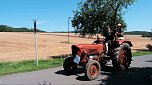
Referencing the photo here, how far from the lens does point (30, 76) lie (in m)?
13.8

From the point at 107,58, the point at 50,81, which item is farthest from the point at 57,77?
the point at 107,58

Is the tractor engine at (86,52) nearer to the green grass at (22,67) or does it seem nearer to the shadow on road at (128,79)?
the shadow on road at (128,79)

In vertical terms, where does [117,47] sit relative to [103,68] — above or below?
above

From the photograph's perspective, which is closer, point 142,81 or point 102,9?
point 142,81

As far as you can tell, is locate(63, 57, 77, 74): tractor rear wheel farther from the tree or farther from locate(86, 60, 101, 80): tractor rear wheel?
the tree

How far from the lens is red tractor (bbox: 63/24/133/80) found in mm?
13066

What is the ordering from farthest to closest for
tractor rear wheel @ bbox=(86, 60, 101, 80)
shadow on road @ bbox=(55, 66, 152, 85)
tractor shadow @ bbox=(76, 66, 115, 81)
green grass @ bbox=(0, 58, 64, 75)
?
green grass @ bbox=(0, 58, 64, 75), tractor shadow @ bbox=(76, 66, 115, 81), tractor rear wheel @ bbox=(86, 60, 101, 80), shadow on road @ bbox=(55, 66, 152, 85)

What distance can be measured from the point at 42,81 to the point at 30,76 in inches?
63.8

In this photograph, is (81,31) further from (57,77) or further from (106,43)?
(57,77)

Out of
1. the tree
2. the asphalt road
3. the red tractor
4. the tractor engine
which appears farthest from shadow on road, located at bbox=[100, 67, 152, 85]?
the tree

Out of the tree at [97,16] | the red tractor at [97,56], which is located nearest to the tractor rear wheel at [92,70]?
the red tractor at [97,56]

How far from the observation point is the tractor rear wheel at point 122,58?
14.8 meters

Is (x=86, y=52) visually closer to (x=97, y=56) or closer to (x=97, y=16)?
(x=97, y=56)

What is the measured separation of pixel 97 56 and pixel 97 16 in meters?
11.7
